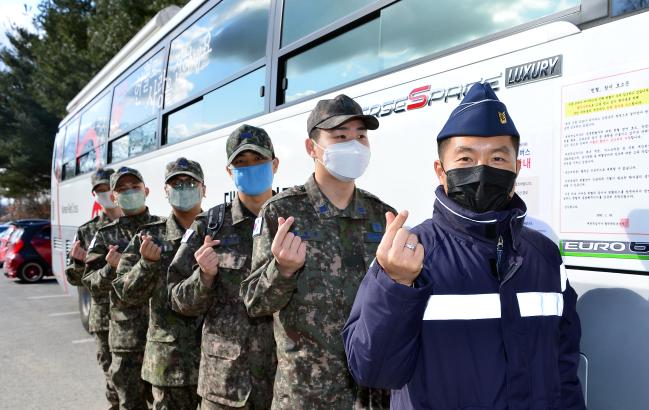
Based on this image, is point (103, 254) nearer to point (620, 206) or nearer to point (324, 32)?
point (324, 32)

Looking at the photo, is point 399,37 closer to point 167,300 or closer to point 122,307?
point 167,300

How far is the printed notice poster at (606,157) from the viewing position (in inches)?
59.2

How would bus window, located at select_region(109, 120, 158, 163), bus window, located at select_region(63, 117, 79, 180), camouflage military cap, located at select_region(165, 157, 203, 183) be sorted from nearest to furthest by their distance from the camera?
1. camouflage military cap, located at select_region(165, 157, 203, 183)
2. bus window, located at select_region(109, 120, 158, 163)
3. bus window, located at select_region(63, 117, 79, 180)

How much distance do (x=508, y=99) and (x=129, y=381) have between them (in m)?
3.14

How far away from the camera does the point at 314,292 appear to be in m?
2.04

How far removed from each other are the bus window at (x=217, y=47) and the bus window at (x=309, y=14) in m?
0.29

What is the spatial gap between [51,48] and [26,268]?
47.0 ft

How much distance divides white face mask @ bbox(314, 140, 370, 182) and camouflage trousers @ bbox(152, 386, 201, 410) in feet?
5.95

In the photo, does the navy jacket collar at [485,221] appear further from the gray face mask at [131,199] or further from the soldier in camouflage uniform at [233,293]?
the gray face mask at [131,199]

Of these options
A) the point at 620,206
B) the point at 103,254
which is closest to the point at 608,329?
the point at 620,206

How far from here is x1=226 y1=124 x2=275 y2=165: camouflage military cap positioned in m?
2.66

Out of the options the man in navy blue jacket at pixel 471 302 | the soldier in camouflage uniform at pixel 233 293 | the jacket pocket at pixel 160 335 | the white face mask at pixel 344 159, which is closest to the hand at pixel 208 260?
the soldier in camouflage uniform at pixel 233 293

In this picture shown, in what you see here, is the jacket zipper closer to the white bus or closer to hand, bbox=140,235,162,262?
the white bus

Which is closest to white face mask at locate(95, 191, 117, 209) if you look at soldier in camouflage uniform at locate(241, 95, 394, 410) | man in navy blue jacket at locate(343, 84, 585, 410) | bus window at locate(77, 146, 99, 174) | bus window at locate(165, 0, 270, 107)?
bus window at locate(165, 0, 270, 107)
